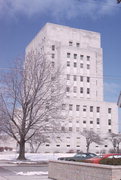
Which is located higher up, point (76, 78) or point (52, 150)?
point (76, 78)

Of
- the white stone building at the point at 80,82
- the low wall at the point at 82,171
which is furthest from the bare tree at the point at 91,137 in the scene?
the low wall at the point at 82,171

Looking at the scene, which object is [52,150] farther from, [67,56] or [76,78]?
[67,56]

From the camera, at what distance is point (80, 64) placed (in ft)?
318

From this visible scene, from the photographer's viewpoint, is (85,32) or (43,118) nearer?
(43,118)

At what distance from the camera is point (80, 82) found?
316ft

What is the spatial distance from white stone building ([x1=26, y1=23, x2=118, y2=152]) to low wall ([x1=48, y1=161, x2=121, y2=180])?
228 feet

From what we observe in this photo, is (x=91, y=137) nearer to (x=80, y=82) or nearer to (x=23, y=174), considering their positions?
(x=80, y=82)

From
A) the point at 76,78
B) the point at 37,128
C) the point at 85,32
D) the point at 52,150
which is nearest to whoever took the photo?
the point at 37,128

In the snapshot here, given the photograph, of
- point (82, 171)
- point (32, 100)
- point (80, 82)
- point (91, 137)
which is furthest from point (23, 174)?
point (80, 82)

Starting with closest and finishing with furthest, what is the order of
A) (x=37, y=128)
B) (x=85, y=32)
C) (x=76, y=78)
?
(x=37, y=128), (x=76, y=78), (x=85, y=32)

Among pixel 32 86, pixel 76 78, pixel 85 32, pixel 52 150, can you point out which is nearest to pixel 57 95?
pixel 32 86

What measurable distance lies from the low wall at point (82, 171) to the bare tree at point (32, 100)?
18.2 metres

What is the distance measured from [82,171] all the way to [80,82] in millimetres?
81477

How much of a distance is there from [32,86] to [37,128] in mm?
5204
